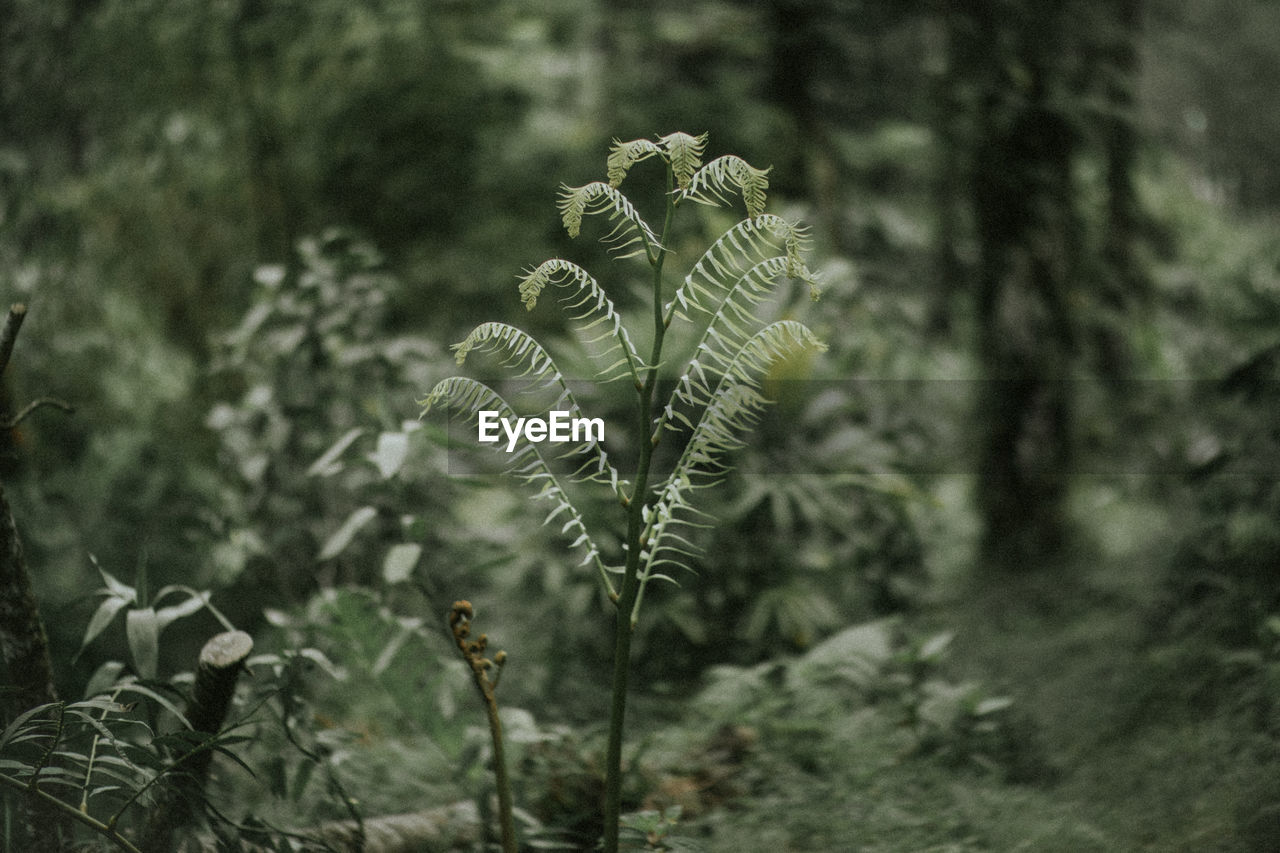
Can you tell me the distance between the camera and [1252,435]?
2375 mm

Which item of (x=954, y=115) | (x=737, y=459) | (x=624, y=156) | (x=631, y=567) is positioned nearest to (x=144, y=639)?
(x=631, y=567)

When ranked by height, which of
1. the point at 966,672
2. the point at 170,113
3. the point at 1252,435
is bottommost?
the point at 966,672

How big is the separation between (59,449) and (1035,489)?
4.03m

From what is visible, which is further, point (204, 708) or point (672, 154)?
point (204, 708)

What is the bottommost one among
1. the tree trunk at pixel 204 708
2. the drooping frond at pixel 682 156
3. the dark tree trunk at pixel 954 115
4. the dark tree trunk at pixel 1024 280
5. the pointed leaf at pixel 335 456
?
the tree trunk at pixel 204 708

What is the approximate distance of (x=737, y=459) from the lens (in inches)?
114

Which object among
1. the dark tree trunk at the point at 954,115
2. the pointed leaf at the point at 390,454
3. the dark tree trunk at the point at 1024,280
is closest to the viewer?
the pointed leaf at the point at 390,454

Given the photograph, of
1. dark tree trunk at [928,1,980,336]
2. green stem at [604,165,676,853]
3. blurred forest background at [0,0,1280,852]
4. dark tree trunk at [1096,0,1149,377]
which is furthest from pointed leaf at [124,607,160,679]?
dark tree trunk at [1096,0,1149,377]

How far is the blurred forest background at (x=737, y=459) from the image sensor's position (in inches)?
76.2

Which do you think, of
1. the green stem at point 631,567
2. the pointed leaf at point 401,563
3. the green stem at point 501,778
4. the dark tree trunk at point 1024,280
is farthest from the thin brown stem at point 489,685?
the dark tree trunk at point 1024,280

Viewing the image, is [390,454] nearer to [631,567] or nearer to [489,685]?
[489,685]

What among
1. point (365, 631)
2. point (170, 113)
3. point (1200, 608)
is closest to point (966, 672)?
point (1200, 608)

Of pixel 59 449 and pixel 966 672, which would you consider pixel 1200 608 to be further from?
pixel 59 449

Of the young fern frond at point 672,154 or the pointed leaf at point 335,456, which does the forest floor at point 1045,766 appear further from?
the young fern frond at point 672,154
